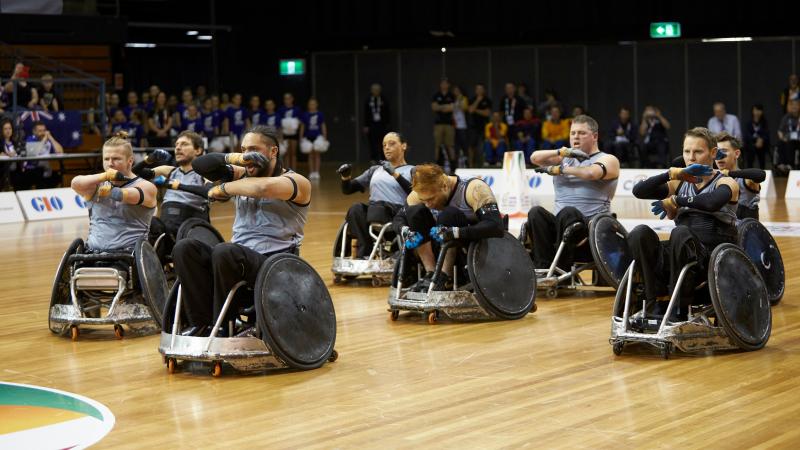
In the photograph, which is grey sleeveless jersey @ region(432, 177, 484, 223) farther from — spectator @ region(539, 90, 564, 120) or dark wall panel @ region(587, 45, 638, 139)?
dark wall panel @ region(587, 45, 638, 139)

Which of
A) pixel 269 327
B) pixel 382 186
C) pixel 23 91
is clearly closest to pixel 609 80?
pixel 23 91

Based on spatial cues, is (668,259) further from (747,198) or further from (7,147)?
(7,147)

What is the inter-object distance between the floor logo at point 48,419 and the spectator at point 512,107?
1994cm

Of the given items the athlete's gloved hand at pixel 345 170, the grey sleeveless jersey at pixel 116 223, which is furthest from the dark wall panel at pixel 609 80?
the grey sleeveless jersey at pixel 116 223

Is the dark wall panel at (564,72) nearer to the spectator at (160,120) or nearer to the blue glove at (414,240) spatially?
the spectator at (160,120)

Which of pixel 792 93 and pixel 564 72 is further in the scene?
pixel 564 72

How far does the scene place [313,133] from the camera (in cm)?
2662

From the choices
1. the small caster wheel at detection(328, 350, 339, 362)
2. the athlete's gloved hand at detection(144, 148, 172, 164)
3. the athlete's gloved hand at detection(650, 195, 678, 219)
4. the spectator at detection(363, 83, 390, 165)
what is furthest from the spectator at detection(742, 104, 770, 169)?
the athlete's gloved hand at detection(144, 148, 172, 164)

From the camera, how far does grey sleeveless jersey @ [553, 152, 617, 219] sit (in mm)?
10000

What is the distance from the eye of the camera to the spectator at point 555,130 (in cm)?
2511

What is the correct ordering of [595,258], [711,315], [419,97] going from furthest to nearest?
[419,97] < [595,258] < [711,315]

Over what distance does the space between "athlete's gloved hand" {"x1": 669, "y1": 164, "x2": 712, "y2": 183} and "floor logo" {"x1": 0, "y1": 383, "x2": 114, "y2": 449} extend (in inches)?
131

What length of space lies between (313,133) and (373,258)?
1593 centimetres

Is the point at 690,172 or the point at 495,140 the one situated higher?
the point at 495,140
